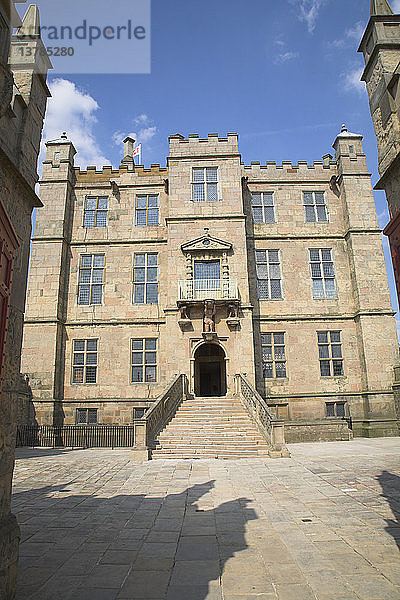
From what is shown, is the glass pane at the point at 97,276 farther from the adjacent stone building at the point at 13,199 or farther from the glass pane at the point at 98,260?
the adjacent stone building at the point at 13,199

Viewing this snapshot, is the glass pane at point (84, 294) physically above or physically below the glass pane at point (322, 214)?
below

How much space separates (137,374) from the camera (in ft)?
65.6

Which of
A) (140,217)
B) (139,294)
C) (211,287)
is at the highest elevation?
(140,217)

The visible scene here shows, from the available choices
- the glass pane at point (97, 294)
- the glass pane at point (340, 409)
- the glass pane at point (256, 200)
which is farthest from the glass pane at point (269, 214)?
the glass pane at point (340, 409)

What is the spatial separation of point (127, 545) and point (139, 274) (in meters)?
17.1

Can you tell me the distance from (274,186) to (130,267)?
9.23 meters

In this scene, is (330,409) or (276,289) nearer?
(330,409)

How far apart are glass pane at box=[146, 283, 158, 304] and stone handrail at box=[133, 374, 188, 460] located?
4.67 m

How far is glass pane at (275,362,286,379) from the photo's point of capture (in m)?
19.8

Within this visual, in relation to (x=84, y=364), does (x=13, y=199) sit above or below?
above

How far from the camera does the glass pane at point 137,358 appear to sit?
20.1 metres

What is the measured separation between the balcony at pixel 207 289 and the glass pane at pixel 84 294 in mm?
5289

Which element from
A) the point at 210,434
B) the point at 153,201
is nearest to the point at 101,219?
the point at 153,201

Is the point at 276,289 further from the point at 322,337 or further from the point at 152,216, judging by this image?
the point at 152,216
